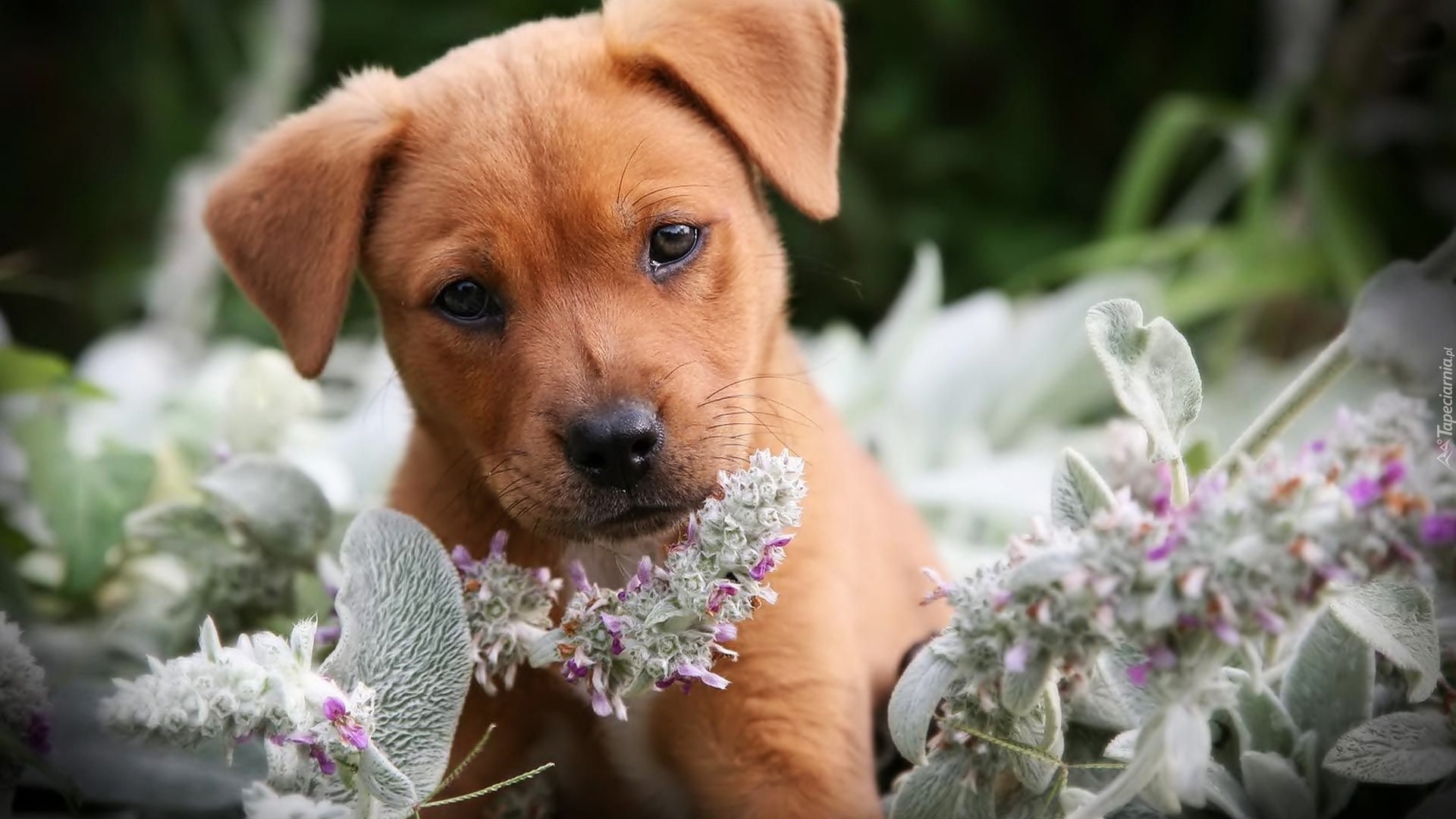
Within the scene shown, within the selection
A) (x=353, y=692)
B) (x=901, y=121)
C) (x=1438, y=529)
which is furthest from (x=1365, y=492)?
(x=901, y=121)

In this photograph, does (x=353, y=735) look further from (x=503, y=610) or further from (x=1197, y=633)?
(x=1197, y=633)

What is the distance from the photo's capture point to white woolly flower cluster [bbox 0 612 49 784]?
1566mm

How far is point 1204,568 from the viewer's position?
1.26 metres

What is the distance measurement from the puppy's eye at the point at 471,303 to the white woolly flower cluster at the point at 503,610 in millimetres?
392

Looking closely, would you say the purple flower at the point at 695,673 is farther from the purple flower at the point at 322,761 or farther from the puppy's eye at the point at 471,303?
the puppy's eye at the point at 471,303

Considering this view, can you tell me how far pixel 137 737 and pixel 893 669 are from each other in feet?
4.04

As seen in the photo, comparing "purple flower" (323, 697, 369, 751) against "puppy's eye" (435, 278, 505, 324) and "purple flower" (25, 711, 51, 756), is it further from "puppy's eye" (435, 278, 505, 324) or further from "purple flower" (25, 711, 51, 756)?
"puppy's eye" (435, 278, 505, 324)

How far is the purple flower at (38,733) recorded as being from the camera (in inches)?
64.0

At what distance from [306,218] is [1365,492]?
1.47m

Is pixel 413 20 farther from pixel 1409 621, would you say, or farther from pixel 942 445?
pixel 1409 621

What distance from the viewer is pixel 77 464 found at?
2.53m

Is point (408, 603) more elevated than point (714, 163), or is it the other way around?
point (714, 163)

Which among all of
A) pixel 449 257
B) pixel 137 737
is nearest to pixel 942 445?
pixel 449 257

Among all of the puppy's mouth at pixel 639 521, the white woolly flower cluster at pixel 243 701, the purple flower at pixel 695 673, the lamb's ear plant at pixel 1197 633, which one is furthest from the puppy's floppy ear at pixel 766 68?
the white woolly flower cluster at pixel 243 701
